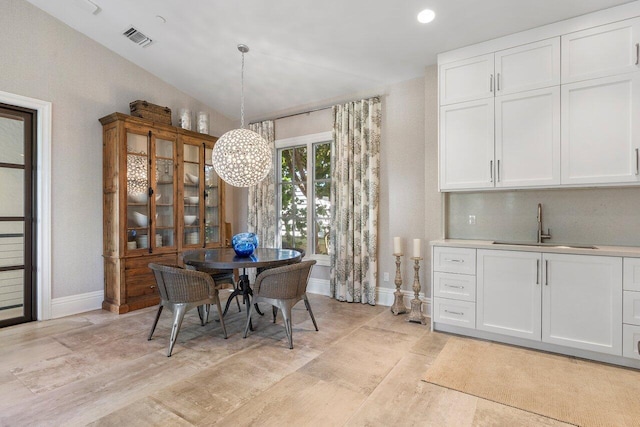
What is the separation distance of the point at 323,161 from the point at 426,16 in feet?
7.55

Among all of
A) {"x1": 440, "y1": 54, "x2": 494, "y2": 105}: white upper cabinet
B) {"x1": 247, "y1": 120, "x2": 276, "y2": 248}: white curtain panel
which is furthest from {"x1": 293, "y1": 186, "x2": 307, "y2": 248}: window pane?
{"x1": 440, "y1": 54, "x2": 494, "y2": 105}: white upper cabinet

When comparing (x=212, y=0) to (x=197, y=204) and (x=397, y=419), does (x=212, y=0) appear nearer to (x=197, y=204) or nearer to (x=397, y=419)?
(x=197, y=204)

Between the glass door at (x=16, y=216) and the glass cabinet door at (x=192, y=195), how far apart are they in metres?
1.59

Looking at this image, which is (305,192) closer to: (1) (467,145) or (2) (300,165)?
(2) (300,165)

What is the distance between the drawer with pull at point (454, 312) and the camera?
119 inches

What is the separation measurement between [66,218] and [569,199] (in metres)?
5.25

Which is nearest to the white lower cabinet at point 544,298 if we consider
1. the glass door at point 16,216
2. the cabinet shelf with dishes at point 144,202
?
the cabinet shelf with dishes at point 144,202

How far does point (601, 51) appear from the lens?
8.64ft

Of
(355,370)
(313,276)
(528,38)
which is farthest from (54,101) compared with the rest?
(528,38)

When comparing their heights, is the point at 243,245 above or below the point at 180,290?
above

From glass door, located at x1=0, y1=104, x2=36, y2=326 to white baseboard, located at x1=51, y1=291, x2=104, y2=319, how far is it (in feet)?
0.62

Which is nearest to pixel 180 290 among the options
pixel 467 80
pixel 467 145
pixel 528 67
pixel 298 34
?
pixel 298 34

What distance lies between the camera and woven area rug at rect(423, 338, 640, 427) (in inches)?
75.7

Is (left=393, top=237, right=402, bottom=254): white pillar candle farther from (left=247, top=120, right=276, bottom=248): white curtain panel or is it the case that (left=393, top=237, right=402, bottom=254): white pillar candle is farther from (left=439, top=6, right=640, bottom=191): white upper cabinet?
(left=247, top=120, right=276, bottom=248): white curtain panel
